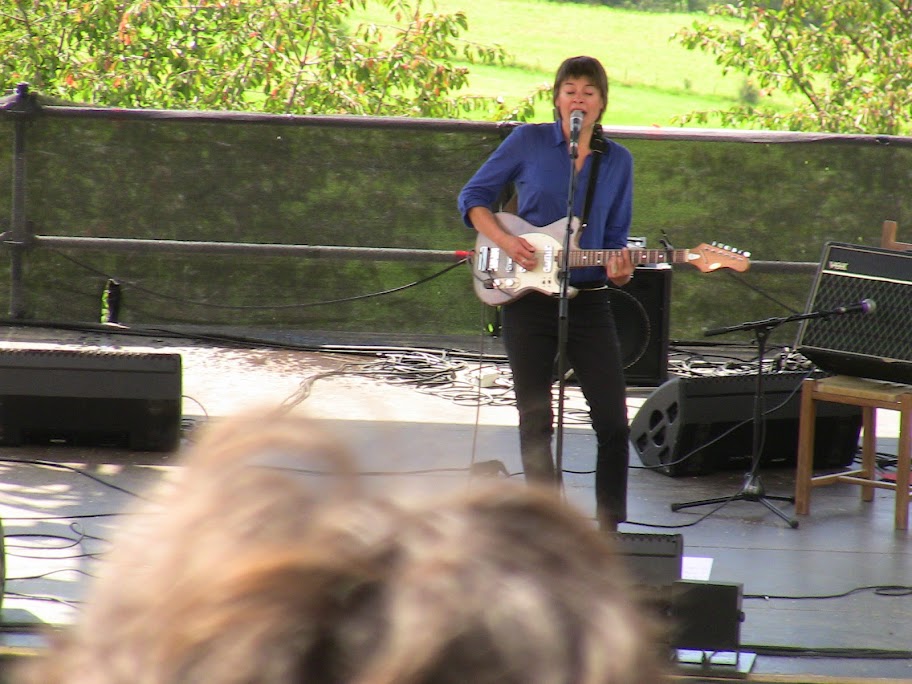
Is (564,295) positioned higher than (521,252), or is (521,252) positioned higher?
(521,252)

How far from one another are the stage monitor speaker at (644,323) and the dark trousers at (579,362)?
3014 millimetres

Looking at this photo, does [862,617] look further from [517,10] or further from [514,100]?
[517,10]

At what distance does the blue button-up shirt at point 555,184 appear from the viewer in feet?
16.1

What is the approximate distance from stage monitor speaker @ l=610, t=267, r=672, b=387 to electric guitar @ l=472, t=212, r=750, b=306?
81.3 inches

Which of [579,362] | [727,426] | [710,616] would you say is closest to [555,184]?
[579,362]

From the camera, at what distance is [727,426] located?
6391mm

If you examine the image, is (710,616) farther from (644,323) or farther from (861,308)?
(644,323)

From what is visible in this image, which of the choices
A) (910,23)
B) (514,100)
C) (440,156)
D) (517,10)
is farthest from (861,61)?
(517,10)

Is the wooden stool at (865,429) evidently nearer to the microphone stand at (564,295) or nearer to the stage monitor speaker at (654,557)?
the microphone stand at (564,295)

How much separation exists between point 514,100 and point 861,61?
390 cm

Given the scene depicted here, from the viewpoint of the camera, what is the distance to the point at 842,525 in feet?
18.3

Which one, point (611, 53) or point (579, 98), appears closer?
point (579, 98)

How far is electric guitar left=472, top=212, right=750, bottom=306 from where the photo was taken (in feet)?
16.2

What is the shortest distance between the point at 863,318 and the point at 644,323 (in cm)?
236
